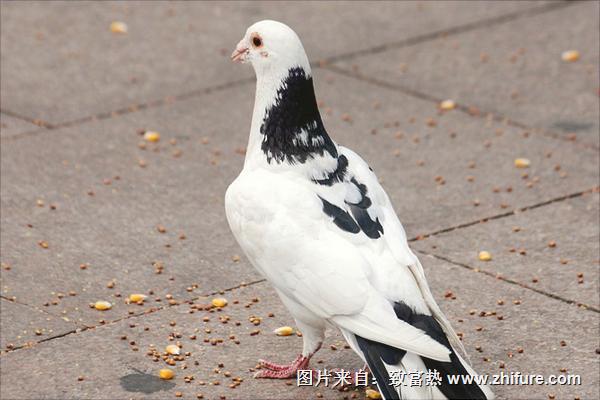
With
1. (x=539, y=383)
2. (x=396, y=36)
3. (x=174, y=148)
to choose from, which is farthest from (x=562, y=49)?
(x=539, y=383)

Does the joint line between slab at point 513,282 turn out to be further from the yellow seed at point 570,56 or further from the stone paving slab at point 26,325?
the yellow seed at point 570,56

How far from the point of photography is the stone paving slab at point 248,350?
17.2ft

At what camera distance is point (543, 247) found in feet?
21.5

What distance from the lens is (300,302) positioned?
492 centimetres

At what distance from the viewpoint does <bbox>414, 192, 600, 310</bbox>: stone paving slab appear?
6164 mm

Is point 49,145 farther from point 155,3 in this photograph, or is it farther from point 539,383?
point 539,383

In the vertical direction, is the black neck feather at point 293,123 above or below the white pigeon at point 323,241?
above

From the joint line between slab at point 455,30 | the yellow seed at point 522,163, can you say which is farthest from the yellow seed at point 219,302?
the joint line between slab at point 455,30

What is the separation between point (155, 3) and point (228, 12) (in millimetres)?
674

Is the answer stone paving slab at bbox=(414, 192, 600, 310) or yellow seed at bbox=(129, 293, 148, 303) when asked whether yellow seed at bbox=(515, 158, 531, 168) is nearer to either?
stone paving slab at bbox=(414, 192, 600, 310)

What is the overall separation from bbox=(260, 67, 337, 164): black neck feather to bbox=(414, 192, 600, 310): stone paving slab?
1.57 meters

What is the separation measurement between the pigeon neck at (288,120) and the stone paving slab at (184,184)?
47.2 inches

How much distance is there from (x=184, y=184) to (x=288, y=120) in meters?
2.27

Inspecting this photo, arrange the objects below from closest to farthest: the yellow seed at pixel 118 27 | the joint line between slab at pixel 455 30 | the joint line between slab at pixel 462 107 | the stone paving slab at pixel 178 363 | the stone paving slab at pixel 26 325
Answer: the stone paving slab at pixel 178 363 < the stone paving slab at pixel 26 325 < the joint line between slab at pixel 462 107 < the joint line between slab at pixel 455 30 < the yellow seed at pixel 118 27
